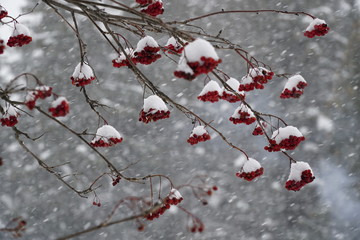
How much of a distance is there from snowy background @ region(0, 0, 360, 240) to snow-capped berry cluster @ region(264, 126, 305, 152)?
8005mm

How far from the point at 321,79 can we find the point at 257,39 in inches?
77.2

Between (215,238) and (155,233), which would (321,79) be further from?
(155,233)

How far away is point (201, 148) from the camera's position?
1069 cm

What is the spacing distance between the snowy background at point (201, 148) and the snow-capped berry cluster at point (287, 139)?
801 centimetres

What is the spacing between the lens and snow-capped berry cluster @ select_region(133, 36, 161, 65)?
1.79m

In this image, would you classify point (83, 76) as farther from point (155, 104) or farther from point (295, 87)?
point (295, 87)

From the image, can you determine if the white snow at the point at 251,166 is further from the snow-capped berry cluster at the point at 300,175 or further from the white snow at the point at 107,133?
the white snow at the point at 107,133

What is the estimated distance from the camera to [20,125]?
386 inches

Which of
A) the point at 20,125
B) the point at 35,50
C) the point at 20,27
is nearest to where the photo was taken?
the point at 20,27

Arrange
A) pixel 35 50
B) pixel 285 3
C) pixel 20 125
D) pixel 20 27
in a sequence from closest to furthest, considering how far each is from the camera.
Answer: pixel 20 27 → pixel 20 125 → pixel 35 50 → pixel 285 3

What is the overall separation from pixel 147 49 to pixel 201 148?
897 centimetres

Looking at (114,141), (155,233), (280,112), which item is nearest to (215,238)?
(155,233)

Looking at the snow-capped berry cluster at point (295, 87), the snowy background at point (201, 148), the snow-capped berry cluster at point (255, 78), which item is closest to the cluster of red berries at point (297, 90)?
the snow-capped berry cluster at point (295, 87)

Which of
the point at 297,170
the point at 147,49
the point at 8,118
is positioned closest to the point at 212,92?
the point at 147,49
